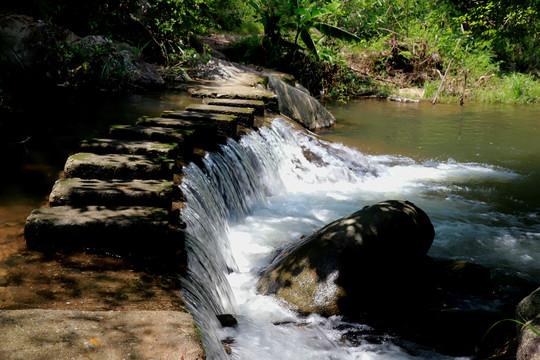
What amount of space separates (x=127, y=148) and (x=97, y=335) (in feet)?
8.97

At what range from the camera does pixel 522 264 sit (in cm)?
556

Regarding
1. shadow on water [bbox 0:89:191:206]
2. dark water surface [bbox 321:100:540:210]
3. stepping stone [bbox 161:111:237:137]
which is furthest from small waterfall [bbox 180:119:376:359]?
dark water surface [bbox 321:100:540:210]

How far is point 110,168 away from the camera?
12.7ft

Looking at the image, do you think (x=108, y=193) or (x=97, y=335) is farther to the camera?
(x=108, y=193)

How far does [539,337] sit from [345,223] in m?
2.08

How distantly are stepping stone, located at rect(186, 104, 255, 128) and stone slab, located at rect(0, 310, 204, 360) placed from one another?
206 inches

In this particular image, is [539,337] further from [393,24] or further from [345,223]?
[393,24]

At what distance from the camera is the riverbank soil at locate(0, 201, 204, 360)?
1.88m

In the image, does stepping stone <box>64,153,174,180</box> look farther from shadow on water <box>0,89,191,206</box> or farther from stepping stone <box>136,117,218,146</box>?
stepping stone <box>136,117,218,146</box>

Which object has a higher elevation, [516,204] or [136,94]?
[136,94]

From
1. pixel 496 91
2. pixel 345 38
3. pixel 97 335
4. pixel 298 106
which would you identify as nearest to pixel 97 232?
pixel 97 335

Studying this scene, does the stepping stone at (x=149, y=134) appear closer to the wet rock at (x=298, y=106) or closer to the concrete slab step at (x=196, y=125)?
the concrete slab step at (x=196, y=125)

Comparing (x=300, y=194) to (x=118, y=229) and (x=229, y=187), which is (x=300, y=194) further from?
(x=118, y=229)

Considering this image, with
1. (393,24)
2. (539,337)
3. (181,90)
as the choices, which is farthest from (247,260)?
(393,24)
